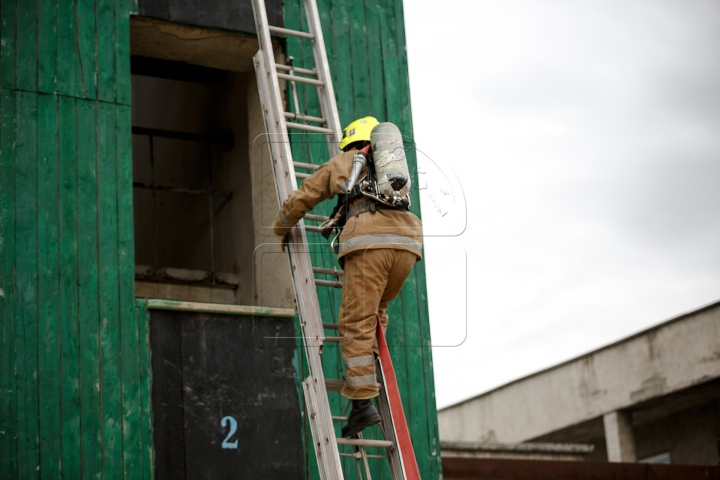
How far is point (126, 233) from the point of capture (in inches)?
315

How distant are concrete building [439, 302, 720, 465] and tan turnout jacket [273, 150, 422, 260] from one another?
9.34 meters

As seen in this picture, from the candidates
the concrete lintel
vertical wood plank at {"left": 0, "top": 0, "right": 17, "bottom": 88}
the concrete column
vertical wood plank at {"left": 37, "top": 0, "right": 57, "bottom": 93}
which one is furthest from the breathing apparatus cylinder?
the concrete column

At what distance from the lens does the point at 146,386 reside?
7.74 metres

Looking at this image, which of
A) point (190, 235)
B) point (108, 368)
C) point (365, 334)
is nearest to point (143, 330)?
point (108, 368)

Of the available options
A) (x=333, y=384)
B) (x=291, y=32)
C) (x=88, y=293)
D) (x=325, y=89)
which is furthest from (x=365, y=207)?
(x=88, y=293)

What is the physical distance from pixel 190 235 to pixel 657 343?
936 cm

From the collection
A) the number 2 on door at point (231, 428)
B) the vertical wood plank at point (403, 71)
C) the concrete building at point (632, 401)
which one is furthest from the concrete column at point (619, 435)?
the number 2 on door at point (231, 428)

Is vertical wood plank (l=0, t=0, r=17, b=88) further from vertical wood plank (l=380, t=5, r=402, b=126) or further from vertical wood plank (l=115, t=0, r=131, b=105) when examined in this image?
vertical wood plank (l=380, t=5, r=402, b=126)

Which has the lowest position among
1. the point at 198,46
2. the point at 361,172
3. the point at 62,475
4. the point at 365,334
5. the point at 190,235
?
the point at 62,475

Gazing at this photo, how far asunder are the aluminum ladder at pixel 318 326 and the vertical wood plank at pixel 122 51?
126 cm

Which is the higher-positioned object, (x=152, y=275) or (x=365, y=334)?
(x=152, y=275)

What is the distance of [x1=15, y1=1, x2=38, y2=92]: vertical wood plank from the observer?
315 inches

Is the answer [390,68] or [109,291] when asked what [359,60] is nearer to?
[390,68]

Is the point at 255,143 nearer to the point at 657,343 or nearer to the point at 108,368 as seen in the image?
the point at 108,368
